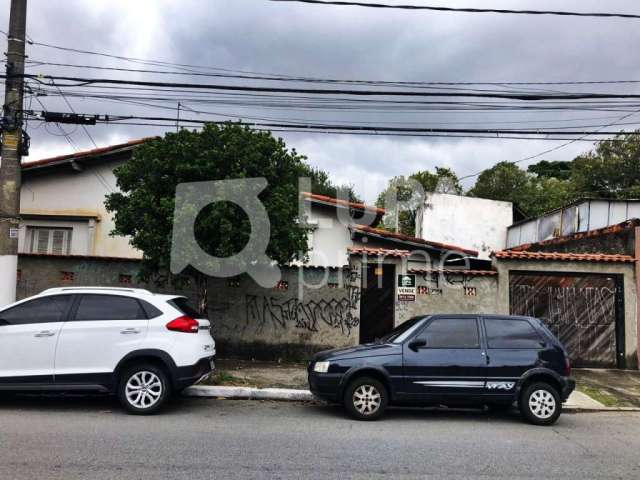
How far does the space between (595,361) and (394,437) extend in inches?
289

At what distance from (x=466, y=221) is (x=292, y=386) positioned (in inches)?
764

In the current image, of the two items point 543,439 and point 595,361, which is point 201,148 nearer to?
point 543,439

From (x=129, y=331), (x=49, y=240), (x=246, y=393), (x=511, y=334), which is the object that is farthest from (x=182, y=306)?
(x=49, y=240)

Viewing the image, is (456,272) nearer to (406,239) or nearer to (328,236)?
(406,239)

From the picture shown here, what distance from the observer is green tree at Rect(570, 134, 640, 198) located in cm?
3048

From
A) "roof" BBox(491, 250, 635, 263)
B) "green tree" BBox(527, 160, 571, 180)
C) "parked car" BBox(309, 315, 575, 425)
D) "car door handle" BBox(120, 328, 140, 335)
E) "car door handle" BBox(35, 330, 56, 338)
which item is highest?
"green tree" BBox(527, 160, 571, 180)

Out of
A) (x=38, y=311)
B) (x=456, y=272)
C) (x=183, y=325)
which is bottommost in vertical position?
(x=183, y=325)

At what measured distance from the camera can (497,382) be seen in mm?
7344

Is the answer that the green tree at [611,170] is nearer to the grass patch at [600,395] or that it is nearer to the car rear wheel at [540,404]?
the grass patch at [600,395]

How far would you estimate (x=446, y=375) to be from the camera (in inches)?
289

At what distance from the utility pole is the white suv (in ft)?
7.85

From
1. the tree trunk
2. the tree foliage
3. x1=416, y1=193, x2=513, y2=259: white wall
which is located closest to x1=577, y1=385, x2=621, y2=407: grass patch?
the tree trunk

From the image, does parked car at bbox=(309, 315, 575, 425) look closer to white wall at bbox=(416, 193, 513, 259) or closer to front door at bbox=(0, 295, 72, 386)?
front door at bbox=(0, 295, 72, 386)

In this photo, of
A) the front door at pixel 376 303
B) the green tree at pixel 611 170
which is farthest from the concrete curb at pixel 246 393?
the green tree at pixel 611 170
